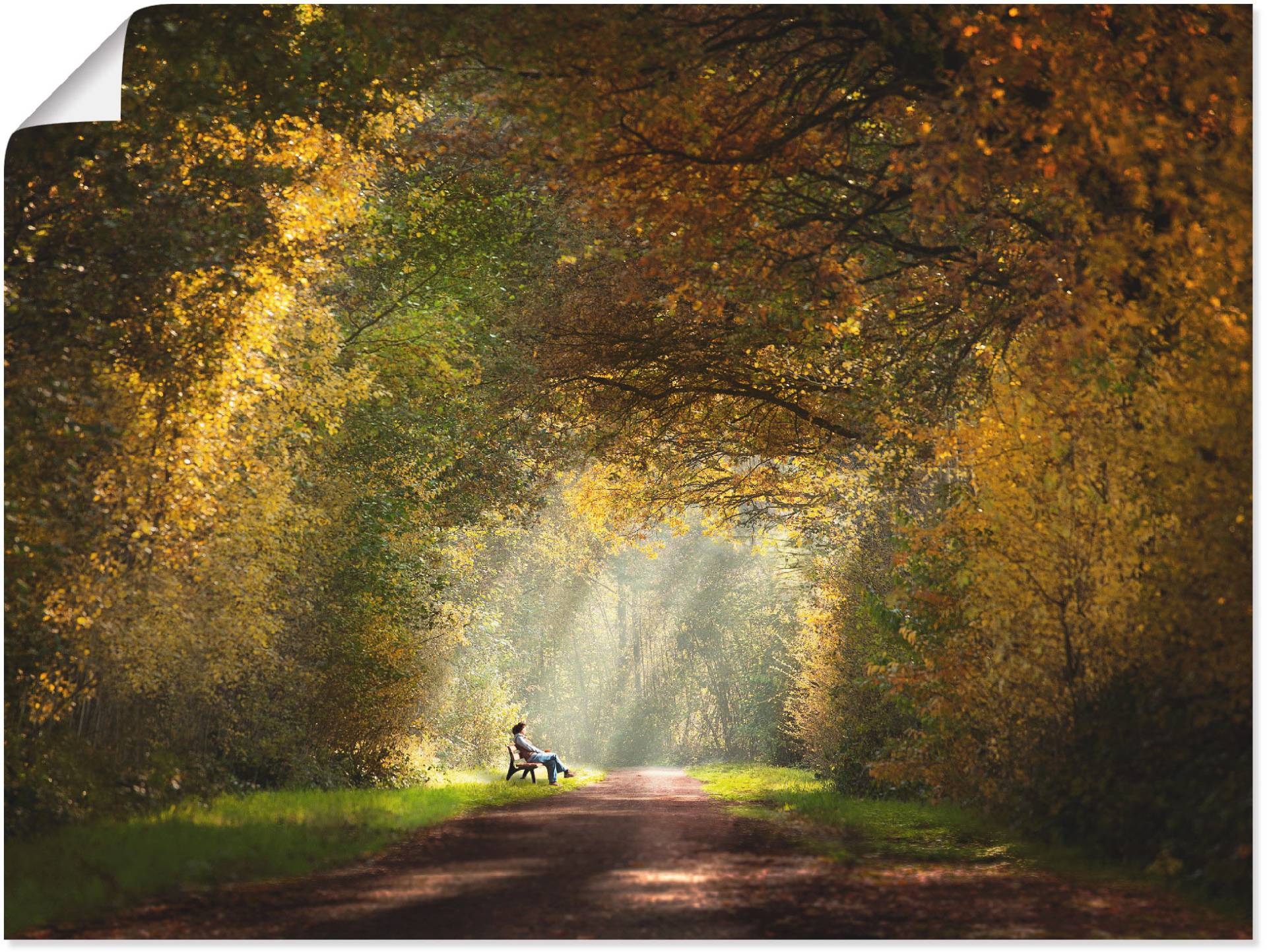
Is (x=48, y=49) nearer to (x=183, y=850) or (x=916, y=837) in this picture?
(x=183, y=850)

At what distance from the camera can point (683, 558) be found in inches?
1983

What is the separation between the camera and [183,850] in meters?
8.78

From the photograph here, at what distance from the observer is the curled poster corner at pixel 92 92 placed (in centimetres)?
851

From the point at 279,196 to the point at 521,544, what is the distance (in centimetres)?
2932

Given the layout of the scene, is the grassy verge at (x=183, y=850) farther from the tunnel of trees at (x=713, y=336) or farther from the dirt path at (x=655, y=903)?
the tunnel of trees at (x=713, y=336)

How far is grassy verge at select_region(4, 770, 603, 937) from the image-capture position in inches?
297

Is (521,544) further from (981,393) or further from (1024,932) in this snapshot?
(1024,932)

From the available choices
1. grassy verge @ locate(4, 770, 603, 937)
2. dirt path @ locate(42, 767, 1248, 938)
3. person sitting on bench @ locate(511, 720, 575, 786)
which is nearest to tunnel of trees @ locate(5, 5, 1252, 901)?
grassy verge @ locate(4, 770, 603, 937)

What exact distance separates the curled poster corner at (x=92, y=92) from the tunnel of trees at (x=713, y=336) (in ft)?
0.61

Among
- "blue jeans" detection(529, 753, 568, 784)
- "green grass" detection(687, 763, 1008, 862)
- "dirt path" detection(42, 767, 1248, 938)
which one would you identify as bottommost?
"blue jeans" detection(529, 753, 568, 784)

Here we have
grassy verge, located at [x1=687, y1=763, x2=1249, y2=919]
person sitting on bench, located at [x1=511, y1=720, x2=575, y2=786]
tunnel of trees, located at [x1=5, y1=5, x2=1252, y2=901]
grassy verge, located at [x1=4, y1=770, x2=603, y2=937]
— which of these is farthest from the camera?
person sitting on bench, located at [x1=511, y1=720, x2=575, y2=786]

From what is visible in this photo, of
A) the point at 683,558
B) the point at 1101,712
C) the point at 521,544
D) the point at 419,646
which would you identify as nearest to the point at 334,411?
the point at 419,646

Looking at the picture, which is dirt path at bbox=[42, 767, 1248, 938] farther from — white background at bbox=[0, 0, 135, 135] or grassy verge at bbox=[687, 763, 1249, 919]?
white background at bbox=[0, 0, 135, 135]

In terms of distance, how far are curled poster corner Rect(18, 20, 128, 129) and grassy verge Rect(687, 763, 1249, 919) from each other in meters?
7.67
